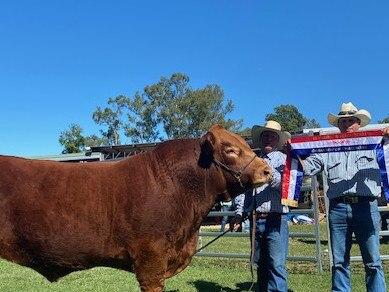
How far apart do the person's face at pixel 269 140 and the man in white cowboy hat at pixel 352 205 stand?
1.65 feet

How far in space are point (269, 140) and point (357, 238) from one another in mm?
1505

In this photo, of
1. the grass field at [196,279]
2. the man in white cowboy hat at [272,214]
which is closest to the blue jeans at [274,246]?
the man in white cowboy hat at [272,214]

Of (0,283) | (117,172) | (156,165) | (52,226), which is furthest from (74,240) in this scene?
(0,283)

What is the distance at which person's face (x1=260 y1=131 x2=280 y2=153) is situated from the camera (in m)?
5.75

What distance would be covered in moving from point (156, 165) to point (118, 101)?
54.0 metres

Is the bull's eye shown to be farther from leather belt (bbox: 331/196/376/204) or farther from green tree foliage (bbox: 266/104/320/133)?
green tree foliage (bbox: 266/104/320/133)

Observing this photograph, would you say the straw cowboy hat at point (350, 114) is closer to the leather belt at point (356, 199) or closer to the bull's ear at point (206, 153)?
the leather belt at point (356, 199)

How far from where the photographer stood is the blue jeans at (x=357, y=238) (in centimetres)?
516

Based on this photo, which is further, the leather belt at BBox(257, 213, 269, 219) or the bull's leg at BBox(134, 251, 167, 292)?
the leather belt at BBox(257, 213, 269, 219)

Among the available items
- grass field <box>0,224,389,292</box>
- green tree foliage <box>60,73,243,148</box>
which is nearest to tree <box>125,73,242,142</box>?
green tree foliage <box>60,73,243,148</box>

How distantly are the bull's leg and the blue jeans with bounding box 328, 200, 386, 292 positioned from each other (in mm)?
2506

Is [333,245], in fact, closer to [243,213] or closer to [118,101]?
[243,213]

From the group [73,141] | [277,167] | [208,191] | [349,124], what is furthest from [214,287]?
[73,141]

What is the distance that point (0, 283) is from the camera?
319 inches
